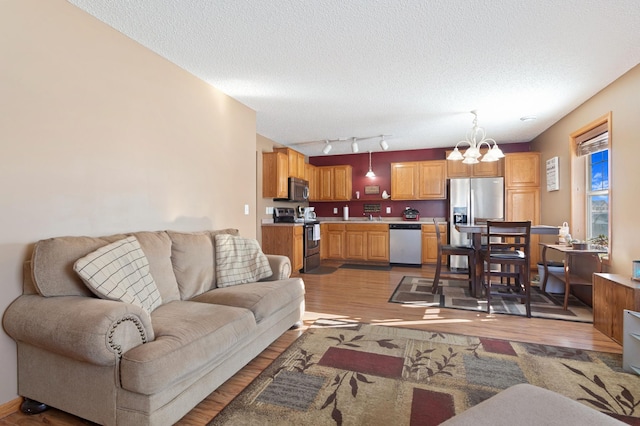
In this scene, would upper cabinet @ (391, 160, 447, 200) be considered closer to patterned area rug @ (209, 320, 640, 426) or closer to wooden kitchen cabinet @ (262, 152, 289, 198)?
wooden kitchen cabinet @ (262, 152, 289, 198)

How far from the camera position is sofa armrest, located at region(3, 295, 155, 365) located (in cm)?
138

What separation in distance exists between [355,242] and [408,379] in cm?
462

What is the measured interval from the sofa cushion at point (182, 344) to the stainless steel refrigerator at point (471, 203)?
188 inches

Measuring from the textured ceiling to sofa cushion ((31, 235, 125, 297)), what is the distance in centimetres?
158

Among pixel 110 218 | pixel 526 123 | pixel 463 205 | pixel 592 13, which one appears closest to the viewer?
pixel 592 13

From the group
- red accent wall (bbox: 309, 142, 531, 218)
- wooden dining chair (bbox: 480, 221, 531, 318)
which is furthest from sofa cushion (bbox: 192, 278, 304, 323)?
red accent wall (bbox: 309, 142, 531, 218)

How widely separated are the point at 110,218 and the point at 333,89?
2482 mm

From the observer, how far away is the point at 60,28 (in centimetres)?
196

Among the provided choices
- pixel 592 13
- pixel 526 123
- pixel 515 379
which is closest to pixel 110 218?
pixel 515 379

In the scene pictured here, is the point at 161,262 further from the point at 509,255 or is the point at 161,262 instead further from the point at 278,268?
the point at 509,255

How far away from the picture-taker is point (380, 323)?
3.03 meters

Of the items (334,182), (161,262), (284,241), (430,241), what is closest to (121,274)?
(161,262)

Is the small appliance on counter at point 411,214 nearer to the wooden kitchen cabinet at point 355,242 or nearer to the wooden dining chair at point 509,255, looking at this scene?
the wooden kitchen cabinet at point 355,242

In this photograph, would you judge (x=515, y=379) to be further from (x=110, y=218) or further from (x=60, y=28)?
(x=60, y=28)
